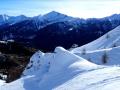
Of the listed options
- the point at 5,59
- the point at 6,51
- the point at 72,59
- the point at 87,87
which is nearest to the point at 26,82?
the point at 72,59

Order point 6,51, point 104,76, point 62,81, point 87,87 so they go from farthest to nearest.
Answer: point 6,51 < point 62,81 < point 104,76 < point 87,87

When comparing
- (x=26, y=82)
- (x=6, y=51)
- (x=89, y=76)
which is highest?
(x=89, y=76)

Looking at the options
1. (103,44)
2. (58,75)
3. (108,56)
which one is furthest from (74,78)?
(103,44)

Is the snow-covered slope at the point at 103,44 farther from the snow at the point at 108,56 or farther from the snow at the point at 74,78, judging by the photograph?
the snow at the point at 74,78

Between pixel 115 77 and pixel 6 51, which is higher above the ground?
pixel 115 77

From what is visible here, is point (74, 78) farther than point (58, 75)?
No

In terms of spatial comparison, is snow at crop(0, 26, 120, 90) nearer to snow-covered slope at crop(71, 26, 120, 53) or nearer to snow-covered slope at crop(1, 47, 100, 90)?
snow-covered slope at crop(1, 47, 100, 90)

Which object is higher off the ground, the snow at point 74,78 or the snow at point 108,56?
the snow at point 74,78

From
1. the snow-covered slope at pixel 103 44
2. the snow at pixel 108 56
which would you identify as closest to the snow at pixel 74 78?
the snow at pixel 108 56

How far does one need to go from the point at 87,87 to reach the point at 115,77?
1.85 metres

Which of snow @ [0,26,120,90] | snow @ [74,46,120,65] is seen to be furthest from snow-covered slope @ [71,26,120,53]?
snow @ [0,26,120,90]

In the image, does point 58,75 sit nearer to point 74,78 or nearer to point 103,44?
point 74,78

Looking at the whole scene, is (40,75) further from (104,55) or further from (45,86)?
(104,55)

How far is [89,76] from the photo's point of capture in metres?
19.2
